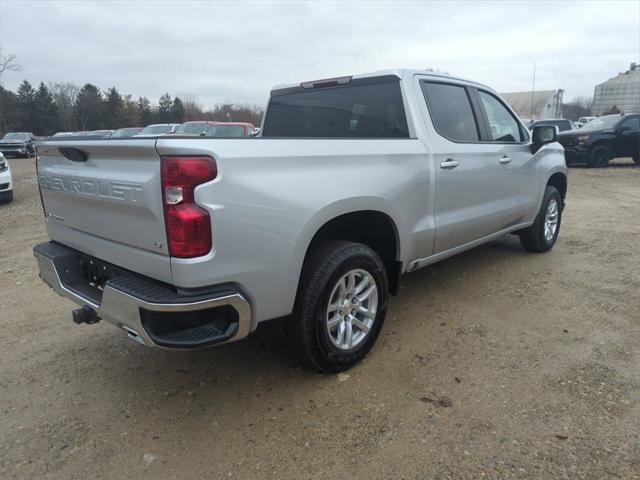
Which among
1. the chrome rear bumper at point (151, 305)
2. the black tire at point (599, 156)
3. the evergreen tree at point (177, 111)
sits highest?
the evergreen tree at point (177, 111)

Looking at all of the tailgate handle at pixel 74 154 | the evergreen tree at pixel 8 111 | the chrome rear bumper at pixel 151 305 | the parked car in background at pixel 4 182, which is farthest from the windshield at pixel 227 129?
the evergreen tree at pixel 8 111

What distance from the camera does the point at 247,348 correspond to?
3.45 metres

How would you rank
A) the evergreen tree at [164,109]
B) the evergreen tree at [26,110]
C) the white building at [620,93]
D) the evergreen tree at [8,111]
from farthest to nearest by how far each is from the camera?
the white building at [620,93]
the evergreen tree at [164,109]
the evergreen tree at [26,110]
the evergreen tree at [8,111]

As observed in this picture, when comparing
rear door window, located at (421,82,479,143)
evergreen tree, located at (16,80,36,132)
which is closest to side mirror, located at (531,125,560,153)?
rear door window, located at (421,82,479,143)

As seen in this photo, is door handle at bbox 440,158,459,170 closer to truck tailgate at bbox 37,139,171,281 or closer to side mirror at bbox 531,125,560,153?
side mirror at bbox 531,125,560,153

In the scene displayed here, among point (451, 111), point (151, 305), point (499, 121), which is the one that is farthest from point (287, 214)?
point (499, 121)

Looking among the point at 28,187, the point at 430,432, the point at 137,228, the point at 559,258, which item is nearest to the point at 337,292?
the point at 430,432

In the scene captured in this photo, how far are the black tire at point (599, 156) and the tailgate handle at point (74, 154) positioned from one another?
1680 centimetres

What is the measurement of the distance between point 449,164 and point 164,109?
69.7 meters

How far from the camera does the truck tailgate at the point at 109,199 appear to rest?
86.6 inches

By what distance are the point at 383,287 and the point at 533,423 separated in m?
1.18

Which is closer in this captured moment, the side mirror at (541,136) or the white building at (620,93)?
the side mirror at (541,136)

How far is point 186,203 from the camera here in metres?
2.11

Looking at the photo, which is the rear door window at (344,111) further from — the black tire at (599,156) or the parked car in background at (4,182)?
the black tire at (599,156)
